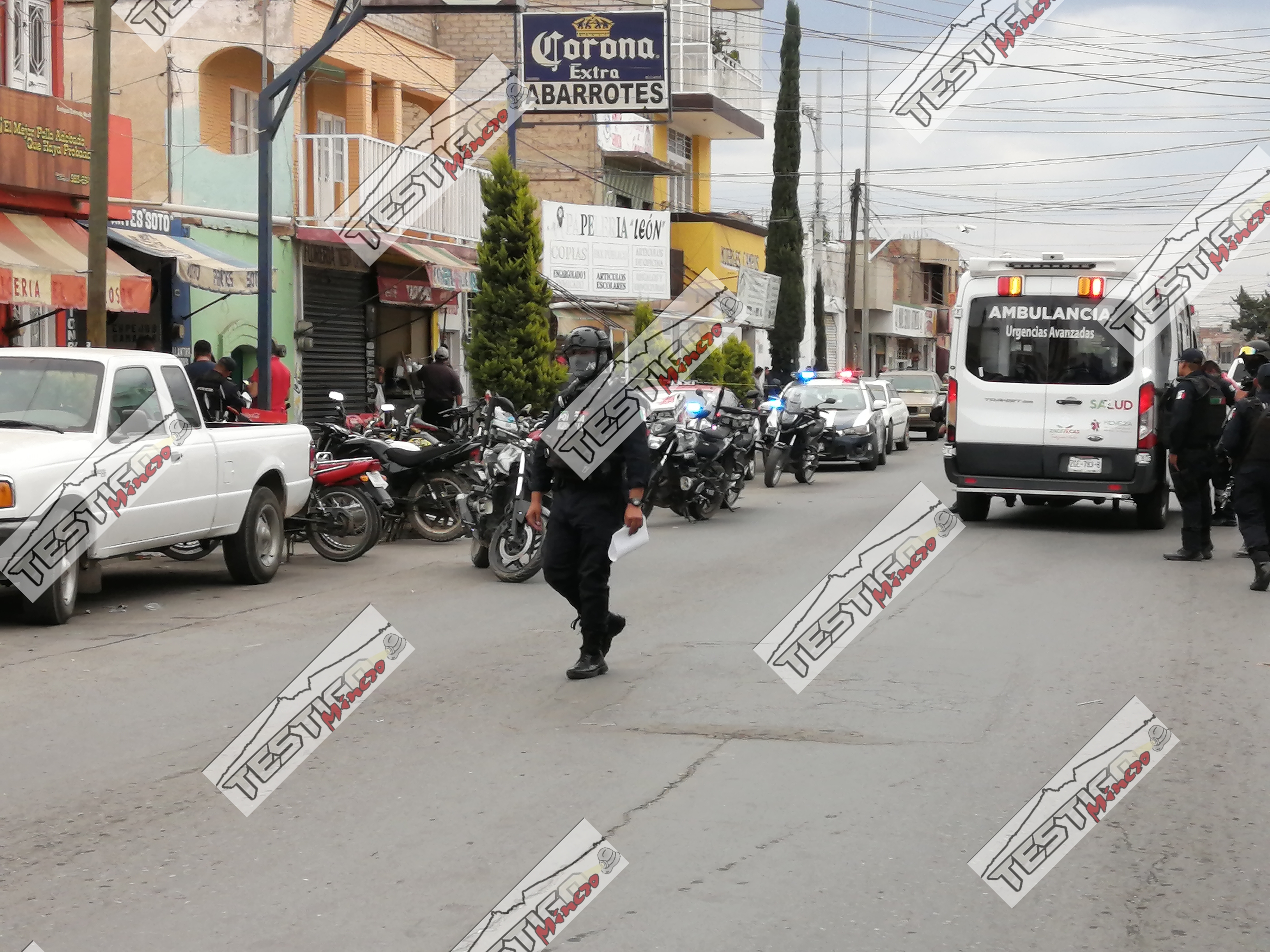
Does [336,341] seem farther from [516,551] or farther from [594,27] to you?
[516,551]

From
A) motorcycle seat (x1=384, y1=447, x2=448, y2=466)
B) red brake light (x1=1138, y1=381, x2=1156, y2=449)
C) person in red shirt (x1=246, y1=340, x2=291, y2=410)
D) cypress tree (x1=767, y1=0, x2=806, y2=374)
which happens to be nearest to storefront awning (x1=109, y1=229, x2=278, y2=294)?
person in red shirt (x1=246, y1=340, x2=291, y2=410)

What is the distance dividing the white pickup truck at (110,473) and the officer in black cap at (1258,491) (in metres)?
7.79

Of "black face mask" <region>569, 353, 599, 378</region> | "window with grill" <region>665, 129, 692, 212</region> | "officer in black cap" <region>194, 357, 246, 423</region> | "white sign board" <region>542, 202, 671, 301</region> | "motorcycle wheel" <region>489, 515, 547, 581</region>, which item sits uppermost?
"window with grill" <region>665, 129, 692, 212</region>

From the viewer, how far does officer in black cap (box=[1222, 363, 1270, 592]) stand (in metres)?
12.6

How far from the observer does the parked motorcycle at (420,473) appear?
15586 millimetres

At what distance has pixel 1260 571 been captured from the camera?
12.6 m

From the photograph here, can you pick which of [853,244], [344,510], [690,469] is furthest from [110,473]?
[853,244]

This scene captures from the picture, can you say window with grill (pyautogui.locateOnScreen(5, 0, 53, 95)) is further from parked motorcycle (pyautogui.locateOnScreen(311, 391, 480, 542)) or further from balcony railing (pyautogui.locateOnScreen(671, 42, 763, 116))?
balcony railing (pyautogui.locateOnScreen(671, 42, 763, 116))

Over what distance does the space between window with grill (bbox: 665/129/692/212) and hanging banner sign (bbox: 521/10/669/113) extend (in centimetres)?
1494

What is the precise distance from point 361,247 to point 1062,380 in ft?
44.3

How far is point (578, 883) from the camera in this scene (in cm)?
516

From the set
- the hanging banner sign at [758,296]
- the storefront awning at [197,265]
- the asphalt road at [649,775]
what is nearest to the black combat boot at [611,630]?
the asphalt road at [649,775]

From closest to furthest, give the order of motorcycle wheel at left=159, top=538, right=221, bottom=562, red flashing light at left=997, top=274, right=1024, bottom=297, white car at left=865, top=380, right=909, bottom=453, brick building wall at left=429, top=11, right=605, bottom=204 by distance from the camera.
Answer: motorcycle wheel at left=159, top=538, right=221, bottom=562
red flashing light at left=997, top=274, right=1024, bottom=297
white car at left=865, top=380, right=909, bottom=453
brick building wall at left=429, top=11, right=605, bottom=204

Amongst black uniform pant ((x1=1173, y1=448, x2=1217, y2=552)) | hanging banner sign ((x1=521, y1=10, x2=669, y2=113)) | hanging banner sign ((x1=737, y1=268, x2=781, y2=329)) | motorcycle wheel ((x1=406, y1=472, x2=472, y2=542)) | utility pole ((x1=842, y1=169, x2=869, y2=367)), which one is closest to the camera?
black uniform pant ((x1=1173, y1=448, x2=1217, y2=552))
